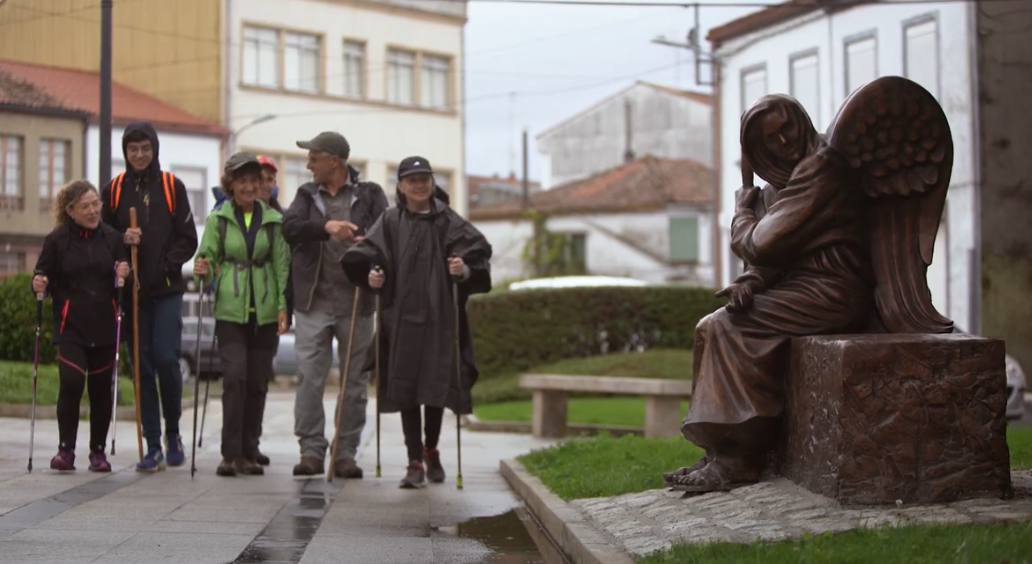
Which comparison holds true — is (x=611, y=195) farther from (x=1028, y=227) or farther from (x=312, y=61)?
(x=1028, y=227)

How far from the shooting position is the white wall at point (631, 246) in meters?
63.1

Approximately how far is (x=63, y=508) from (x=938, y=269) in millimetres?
27597

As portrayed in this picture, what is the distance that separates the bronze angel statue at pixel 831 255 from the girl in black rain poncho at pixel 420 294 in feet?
8.81

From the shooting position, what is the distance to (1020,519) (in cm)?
581

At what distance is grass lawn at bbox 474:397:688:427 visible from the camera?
1834cm

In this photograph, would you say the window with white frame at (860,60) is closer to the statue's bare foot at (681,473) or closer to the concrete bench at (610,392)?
the concrete bench at (610,392)

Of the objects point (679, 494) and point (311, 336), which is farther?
point (311, 336)

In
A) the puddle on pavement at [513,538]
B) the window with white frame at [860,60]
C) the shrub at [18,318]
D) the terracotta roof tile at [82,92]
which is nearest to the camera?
the puddle on pavement at [513,538]

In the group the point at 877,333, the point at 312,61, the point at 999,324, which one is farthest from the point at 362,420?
the point at 312,61

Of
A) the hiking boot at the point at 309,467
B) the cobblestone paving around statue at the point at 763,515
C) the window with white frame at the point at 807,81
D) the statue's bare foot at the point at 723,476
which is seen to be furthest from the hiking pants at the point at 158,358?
the window with white frame at the point at 807,81

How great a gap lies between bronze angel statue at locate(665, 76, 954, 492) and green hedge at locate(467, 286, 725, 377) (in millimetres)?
15879

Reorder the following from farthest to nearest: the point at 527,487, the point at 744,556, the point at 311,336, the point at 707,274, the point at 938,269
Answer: the point at 707,274 → the point at 938,269 → the point at 311,336 → the point at 527,487 → the point at 744,556

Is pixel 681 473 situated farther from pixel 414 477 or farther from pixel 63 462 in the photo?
pixel 63 462

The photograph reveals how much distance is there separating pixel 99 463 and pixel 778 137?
4.81 m
